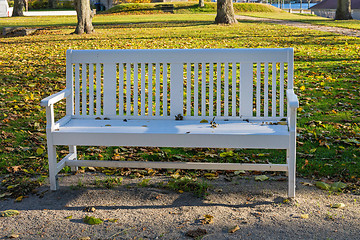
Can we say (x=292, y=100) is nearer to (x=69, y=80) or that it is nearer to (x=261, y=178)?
(x=261, y=178)

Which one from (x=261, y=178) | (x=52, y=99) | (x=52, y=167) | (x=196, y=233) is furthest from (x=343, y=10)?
(x=196, y=233)

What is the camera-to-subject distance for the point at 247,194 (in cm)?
400

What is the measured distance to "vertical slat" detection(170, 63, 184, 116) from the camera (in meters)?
4.50

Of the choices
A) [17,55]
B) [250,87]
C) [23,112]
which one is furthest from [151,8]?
[250,87]

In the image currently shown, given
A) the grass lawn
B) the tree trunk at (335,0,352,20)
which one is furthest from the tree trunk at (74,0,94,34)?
the tree trunk at (335,0,352,20)

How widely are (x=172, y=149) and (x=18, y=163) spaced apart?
163cm

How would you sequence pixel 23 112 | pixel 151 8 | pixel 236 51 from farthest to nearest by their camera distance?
1. pixel 151 8
2. pixel 23 112
3. pixel 236 51

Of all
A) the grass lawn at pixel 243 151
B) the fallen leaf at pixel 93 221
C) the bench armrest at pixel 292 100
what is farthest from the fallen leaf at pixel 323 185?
the fallen leaf at pixel 93 221

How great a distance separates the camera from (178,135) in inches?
153

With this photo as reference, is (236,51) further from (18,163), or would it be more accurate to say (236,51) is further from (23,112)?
(23,112)

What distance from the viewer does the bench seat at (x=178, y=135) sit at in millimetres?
3812

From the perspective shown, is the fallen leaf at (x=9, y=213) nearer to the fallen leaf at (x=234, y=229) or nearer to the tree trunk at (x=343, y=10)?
the fallen leaf at (x=234, y=229)

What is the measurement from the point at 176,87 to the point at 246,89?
647mm

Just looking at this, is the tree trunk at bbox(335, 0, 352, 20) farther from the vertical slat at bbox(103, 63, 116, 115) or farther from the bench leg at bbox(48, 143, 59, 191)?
the bench leg at bbox(48, 143, 59, 191)
